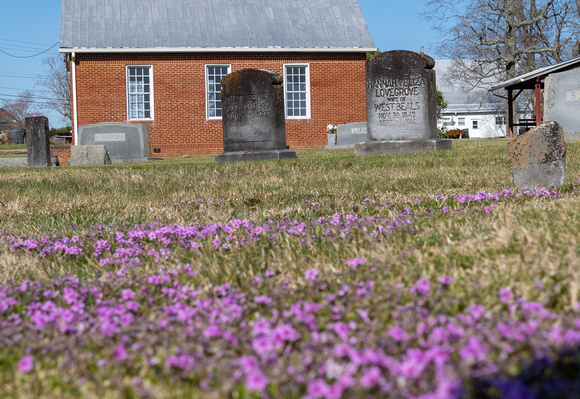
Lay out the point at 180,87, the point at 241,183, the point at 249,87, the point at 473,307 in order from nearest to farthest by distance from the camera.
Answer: the point at 473,307, the point at 241,183, the point at 249,87, the point at 180,87

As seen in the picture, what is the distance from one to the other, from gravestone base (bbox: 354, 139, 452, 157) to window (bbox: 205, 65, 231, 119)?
14557mm

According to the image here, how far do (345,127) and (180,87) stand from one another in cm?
764

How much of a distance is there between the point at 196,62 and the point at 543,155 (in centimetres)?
2313

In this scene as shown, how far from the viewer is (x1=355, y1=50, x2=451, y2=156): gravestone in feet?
42.5

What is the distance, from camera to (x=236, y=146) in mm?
14008

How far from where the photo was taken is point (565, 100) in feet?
72.0

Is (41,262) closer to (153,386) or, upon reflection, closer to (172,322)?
(172,322)

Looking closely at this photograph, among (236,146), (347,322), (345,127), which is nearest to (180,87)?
(345,127)

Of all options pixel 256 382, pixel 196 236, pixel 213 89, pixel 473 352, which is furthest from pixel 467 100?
pixel 256 382

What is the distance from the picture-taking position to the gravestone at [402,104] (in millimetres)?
12945

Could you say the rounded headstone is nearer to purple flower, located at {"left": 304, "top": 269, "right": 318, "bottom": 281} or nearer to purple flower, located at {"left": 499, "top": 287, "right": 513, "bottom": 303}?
purple flower, located at {"left": 304, "top": 269, "right": 318, "bottom": 281}

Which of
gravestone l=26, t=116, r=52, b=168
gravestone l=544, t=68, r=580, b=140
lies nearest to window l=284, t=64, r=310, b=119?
gravestone l=544, t=68, r=580, b=140

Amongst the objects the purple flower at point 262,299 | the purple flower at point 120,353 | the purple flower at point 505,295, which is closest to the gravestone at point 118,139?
the purple flower at point 262,299

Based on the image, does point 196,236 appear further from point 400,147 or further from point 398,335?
point 400,147
